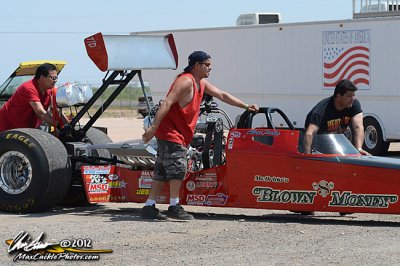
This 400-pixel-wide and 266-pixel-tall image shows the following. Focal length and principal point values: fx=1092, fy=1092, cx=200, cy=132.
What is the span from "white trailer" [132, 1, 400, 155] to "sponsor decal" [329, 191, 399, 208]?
422 inches

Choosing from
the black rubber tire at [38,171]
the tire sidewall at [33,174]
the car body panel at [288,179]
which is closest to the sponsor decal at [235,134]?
the car body panel at [288,179]

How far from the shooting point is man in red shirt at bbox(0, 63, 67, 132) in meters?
12.2

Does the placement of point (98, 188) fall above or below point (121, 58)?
below

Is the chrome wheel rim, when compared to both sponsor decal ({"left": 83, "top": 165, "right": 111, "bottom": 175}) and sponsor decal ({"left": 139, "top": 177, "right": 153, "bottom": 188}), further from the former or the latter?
sponsor decal ({"left": 139, "top": 177, "right": 153, "bottom": 188})

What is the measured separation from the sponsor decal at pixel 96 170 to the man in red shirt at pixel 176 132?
2.71 ft

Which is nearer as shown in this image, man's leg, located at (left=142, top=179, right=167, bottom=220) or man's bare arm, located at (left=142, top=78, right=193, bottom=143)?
man's bare arm, located at (left=142, top=78, right=193, bottom=143)

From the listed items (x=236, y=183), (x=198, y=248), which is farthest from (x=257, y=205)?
(x=198, y=248)

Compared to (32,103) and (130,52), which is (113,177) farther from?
(130,52)

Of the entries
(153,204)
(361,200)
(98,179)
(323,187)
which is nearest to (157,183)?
(153,204)

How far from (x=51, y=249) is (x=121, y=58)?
11.3 ft

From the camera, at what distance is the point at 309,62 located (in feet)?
74.2

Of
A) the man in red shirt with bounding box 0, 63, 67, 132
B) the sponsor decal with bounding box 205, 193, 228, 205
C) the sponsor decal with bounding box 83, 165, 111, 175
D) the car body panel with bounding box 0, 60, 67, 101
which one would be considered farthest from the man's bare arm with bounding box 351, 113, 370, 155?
the car body panel with bounding box 0, 60, 67, 101

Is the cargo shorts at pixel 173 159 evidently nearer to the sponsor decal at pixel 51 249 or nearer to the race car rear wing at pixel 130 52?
the race car rear wing at pixel 130 52

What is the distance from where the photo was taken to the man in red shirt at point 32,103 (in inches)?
480
